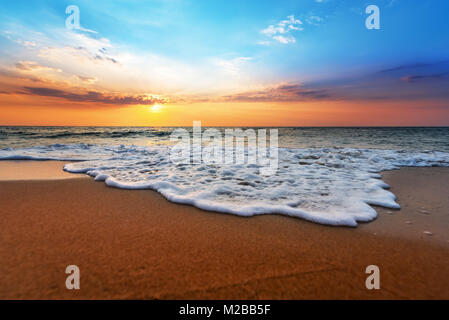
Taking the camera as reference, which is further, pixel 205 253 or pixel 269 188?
pixel 269 188

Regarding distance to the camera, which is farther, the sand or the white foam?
the white foam

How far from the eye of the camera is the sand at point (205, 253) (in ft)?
4.95

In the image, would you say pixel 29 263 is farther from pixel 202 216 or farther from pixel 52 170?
pixel 52 170

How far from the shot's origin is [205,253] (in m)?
1.93

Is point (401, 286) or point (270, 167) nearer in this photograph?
point (401, 286)

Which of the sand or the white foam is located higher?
the white foam

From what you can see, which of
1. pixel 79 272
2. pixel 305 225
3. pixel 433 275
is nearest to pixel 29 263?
pixel 79 272

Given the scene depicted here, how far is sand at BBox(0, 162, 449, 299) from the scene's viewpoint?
4.95ft

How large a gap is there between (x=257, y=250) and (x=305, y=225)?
853 mm

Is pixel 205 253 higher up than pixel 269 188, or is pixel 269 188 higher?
pixel 269 188

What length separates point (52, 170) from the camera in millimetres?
5316

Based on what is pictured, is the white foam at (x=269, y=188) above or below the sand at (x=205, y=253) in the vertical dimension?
above

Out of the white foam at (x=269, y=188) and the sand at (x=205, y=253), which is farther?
the white foam at (x=269, y=188)

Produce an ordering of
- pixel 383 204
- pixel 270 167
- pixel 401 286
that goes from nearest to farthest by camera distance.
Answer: pixel 401 286 → pixel 383 204 → pixel 270 167
